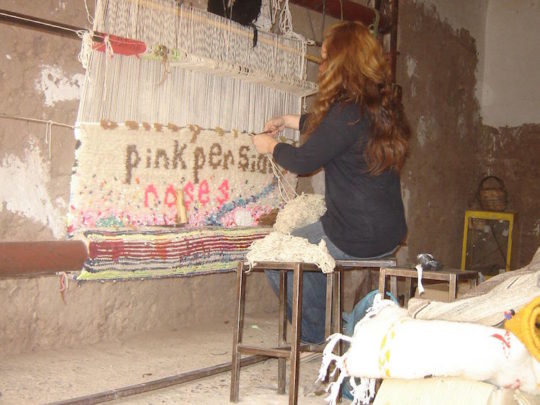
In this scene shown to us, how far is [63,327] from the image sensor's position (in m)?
2.33

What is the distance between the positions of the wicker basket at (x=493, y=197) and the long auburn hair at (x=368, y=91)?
9.45ft

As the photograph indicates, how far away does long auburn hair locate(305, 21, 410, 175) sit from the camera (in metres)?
2.11

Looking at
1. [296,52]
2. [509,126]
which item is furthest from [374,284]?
[509,126]

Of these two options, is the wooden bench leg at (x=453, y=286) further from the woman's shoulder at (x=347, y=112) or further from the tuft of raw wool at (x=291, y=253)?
the woman's shoulder at (x=347, y=112)

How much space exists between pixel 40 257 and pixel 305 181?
164 centimetres

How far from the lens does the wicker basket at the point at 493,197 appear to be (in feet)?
15.6

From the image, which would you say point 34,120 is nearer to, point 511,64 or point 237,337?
point 237,337

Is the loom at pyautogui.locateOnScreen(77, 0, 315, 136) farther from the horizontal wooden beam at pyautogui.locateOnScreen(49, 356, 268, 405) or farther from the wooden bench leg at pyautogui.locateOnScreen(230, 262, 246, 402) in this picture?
the horizontal wooden beam at pyautogui.locateOnScreen(49, 356, 268, 405)

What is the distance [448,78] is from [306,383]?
321 cm

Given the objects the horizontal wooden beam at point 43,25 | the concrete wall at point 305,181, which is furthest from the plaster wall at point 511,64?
the horizontal wooden beam at point 43,25

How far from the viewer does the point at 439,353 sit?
3.90 ft

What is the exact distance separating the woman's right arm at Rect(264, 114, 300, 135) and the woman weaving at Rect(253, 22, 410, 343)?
0.49 metres

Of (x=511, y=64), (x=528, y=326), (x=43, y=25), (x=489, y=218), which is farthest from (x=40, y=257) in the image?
(x=511, y=64)

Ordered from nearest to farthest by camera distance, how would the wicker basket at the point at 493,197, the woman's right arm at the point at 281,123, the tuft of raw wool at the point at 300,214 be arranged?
1. the tuft of raw wool at the point at 300,214
2. the woman's right arm at the point at 281,123
3. the wicker basket at the point at 493,197
